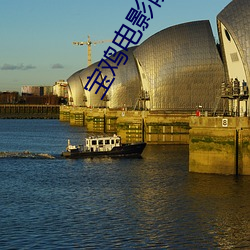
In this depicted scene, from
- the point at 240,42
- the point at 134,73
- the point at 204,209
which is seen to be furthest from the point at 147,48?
the point at 204,209

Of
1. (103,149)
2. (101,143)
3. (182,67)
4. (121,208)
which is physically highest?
(182,67)

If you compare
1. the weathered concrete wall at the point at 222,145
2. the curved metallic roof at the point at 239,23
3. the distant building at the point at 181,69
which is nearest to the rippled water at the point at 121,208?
the weathered concrete wall at the point at 222,145

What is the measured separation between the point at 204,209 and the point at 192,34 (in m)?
48.6

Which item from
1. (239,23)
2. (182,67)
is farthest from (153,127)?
(239,23)

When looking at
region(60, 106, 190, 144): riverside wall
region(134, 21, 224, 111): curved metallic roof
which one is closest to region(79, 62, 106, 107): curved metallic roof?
region(134, 21, 224, 111): curved metallic roof

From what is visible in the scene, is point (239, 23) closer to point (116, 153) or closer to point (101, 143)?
point (116, 153)

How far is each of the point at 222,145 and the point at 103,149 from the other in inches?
784

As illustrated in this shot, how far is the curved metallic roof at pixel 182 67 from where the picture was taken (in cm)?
8156

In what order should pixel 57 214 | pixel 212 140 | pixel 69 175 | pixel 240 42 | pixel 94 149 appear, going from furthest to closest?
pixel 94 149
pixel 240 42
pixel 69 175
pixel 212 140
pixel 57 214

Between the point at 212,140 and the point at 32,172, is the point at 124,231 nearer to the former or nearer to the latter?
the point at 212,140

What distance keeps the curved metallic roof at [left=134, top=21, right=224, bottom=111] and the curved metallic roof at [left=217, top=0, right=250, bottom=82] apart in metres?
23.6

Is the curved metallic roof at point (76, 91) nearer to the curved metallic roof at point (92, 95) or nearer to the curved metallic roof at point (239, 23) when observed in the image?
the curved metallic roof at point (92, 95)

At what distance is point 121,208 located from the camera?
122ft

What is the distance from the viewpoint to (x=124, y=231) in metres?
31.9
